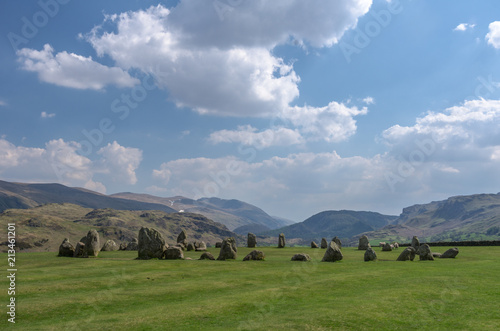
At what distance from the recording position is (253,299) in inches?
677

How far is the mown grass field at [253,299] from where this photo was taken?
1342cm

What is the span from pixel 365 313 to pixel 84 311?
40.8 ft

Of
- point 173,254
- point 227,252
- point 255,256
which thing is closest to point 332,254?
point 255,256

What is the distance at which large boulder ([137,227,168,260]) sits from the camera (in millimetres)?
36688

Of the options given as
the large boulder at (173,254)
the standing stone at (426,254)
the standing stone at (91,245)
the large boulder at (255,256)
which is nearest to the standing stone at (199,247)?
the large boulder at (173,254)

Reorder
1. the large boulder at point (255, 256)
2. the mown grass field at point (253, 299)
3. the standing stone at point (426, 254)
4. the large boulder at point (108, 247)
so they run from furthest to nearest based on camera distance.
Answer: the large boulder at point (108, 247)
the standing stone at point (426, 254)
the large boulder at point (255, 256)
the mown grass field at point (253, 299)

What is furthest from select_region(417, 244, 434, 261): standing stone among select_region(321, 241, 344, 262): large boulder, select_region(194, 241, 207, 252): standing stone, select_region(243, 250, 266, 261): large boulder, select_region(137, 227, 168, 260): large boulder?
select_region(194, 241, 207, 252): standing stone

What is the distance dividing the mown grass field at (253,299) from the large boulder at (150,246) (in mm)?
9642

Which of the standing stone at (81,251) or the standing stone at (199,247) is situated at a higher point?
the standing stone at (81,251)

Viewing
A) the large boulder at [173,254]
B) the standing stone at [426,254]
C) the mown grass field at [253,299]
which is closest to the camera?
the mown grass field at [253,299]

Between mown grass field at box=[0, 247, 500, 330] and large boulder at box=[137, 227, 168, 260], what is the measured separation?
31.6 ft

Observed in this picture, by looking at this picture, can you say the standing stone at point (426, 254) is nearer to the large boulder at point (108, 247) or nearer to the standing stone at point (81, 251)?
the standing stone at point (81, 251)

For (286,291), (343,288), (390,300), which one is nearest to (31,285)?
(286,291)

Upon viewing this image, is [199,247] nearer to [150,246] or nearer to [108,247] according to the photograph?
[108,247]
